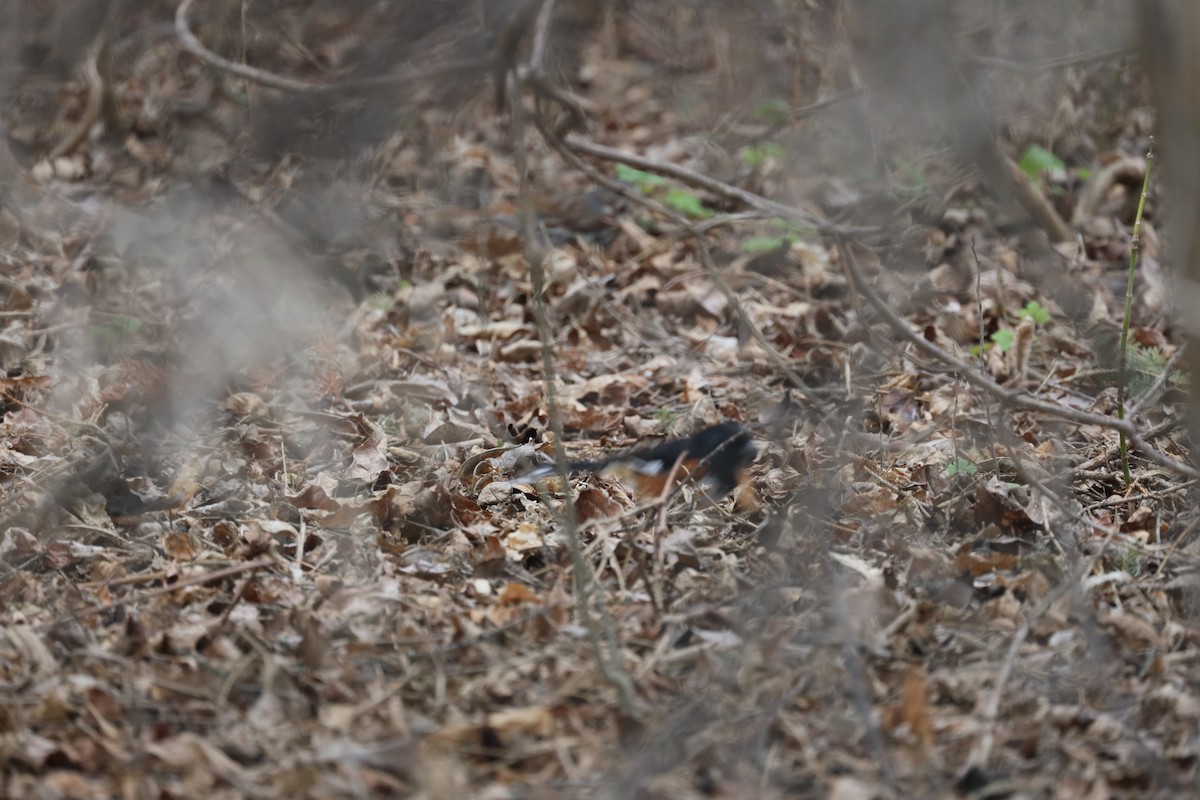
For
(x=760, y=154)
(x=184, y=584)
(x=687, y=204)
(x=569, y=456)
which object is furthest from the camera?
(x=760, y=154)

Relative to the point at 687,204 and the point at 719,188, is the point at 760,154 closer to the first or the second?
the point at 687,204

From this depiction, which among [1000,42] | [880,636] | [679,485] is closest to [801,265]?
[1000,42]

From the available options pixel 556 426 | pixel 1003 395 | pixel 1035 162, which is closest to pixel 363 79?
pixel 556 426

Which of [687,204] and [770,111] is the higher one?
[770,111]

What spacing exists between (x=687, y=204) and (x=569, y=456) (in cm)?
195

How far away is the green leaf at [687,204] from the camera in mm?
5320

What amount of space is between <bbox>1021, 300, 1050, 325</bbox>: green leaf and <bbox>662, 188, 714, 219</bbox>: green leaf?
153cm

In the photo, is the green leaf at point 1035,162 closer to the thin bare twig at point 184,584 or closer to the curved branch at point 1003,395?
the curved branch at point 1003,395

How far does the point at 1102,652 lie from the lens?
8.79 ft

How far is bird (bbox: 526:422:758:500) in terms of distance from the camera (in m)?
3.34

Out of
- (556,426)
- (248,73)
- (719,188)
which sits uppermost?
(248,73)

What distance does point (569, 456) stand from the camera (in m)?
3.80

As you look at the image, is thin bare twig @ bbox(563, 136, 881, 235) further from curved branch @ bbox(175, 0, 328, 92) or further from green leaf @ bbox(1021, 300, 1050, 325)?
green leaf @ bbox(1021, 300, 1050, 325)

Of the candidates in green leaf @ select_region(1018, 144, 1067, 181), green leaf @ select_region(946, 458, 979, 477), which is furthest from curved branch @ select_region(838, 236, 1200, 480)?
green leaf @ select_region(1018, 144, 1067, 181)
